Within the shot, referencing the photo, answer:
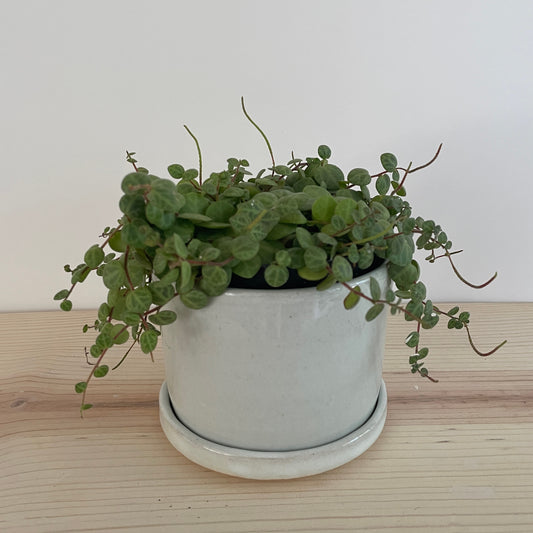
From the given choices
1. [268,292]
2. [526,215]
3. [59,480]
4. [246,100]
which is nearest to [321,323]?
[268,292]

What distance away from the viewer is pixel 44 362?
30.7 inches

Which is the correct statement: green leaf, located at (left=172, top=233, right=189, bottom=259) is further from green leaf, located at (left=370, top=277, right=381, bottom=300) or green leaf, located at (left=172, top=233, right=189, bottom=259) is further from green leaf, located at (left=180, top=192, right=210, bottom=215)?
green leaf, located at (left=370, top=277, right=381, bottom=300)

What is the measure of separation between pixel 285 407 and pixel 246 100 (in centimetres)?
61

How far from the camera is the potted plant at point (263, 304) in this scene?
1.46 ft

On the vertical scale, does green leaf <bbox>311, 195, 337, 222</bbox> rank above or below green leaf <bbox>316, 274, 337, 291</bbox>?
above

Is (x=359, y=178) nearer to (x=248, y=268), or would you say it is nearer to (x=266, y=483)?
(x=248, y=268)

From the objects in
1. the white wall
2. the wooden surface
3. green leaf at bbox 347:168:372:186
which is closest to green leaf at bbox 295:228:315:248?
green leaf at bbox 347:168:372:186

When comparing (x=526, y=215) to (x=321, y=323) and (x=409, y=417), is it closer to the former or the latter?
(x=409, y=417)

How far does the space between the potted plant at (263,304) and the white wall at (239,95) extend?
1.39ft

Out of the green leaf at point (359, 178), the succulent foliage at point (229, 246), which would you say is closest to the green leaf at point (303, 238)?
the succulent foliage at point (229, 246)

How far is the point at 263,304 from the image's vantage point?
0.46 meters

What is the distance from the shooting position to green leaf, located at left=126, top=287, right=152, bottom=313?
1.50ft

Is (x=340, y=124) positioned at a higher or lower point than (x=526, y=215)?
higher

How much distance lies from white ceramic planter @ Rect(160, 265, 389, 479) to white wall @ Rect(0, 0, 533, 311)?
52 centimetres
